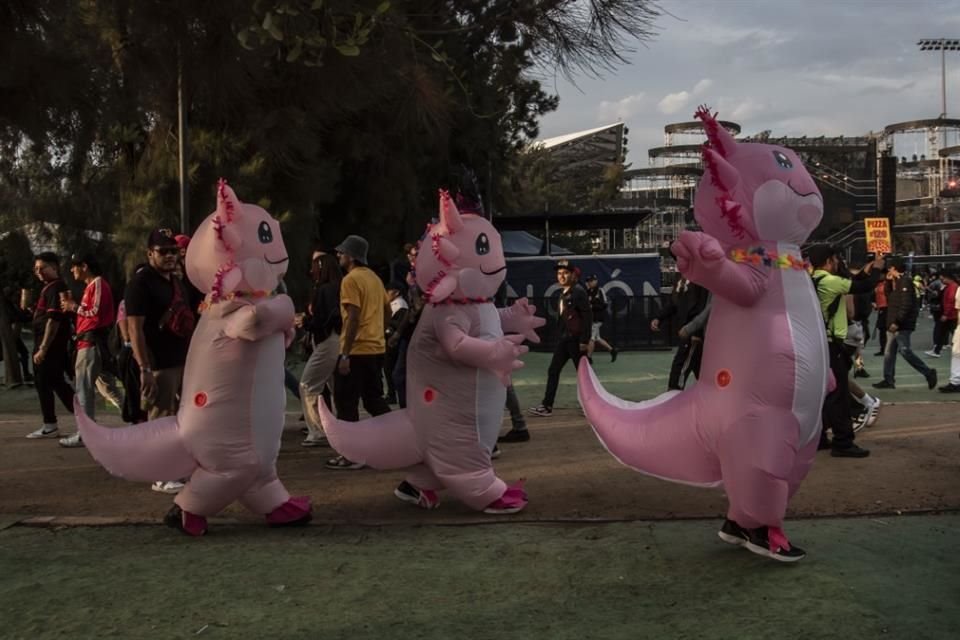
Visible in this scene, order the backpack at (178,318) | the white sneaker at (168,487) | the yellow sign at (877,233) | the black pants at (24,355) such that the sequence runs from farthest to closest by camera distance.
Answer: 1. the yellow sign at (877,233)
2. the black pants at (24,355)
3. the white sneaker at (168,487)
4. the backpack at (178,318)

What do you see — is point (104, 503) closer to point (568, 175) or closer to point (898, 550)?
point (898, 550)

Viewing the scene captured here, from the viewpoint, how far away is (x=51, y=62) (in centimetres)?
531

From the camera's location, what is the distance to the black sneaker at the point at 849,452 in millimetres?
6762

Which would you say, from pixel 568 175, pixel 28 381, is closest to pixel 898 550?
pixel 28 381

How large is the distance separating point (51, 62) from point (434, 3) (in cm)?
375

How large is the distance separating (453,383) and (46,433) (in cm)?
499

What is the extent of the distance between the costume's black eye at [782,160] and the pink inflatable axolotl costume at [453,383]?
173 centimetres

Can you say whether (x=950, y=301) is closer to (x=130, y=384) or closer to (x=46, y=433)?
(x=130, y=384)

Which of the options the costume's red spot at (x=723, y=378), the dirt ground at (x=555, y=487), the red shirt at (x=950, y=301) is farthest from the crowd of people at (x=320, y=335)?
the red shirt at (x=950, y=301)

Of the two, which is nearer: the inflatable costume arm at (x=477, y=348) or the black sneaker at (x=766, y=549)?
the black sneaker at (x=766, y=549)

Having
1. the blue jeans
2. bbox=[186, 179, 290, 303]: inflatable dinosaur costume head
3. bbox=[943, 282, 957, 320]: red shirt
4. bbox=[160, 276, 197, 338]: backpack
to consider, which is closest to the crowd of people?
bbox=[160, 276, 197, 338]: backpack

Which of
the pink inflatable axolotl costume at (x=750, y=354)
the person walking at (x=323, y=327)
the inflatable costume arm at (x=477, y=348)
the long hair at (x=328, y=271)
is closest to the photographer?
the pink inflatable axolotl costume at (x=750, y=354)

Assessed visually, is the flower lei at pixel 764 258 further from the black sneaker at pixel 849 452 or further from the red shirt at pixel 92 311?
the red shirt at pixel 92 311

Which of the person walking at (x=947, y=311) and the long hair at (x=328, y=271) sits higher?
the long hair at (x=328, y=271)
